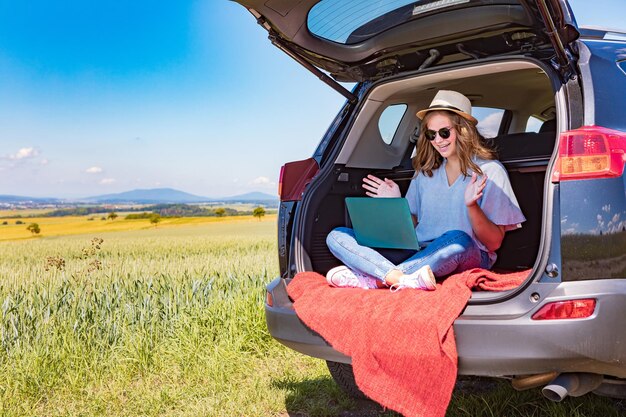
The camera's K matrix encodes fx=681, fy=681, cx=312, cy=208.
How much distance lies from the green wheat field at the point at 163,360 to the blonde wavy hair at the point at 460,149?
1.27 m

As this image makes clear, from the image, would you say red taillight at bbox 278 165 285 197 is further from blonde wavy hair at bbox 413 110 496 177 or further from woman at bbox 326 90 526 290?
blonde wavy hair at bbox 413 110 496 177

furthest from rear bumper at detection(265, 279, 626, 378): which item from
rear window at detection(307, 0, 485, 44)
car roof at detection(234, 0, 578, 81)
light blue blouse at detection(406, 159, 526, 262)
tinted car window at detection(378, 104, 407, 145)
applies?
tinted car window at detection(378, 104, 407, 145)

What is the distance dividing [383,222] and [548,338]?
1088mm

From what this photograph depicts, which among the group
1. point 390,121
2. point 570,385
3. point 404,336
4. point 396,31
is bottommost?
point 570,385

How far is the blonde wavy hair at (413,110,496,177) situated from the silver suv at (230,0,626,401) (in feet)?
0.79

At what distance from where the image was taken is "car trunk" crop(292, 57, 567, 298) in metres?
3.54

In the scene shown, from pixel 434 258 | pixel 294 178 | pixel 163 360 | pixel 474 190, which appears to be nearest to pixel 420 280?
pixel 434 258

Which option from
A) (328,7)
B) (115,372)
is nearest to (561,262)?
(328,7)

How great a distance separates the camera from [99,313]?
5195 millimetres

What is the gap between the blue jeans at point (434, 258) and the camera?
10.3 ft

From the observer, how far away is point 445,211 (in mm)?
3510

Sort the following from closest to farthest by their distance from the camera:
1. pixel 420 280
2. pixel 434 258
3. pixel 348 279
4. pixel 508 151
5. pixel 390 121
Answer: pixel 420 280 → pixel 434 258 → pixel 348 279 → pixel 508 151 → pixel 390 121

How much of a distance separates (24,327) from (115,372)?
85cm

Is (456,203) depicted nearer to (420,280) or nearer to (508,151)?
(420,280)
